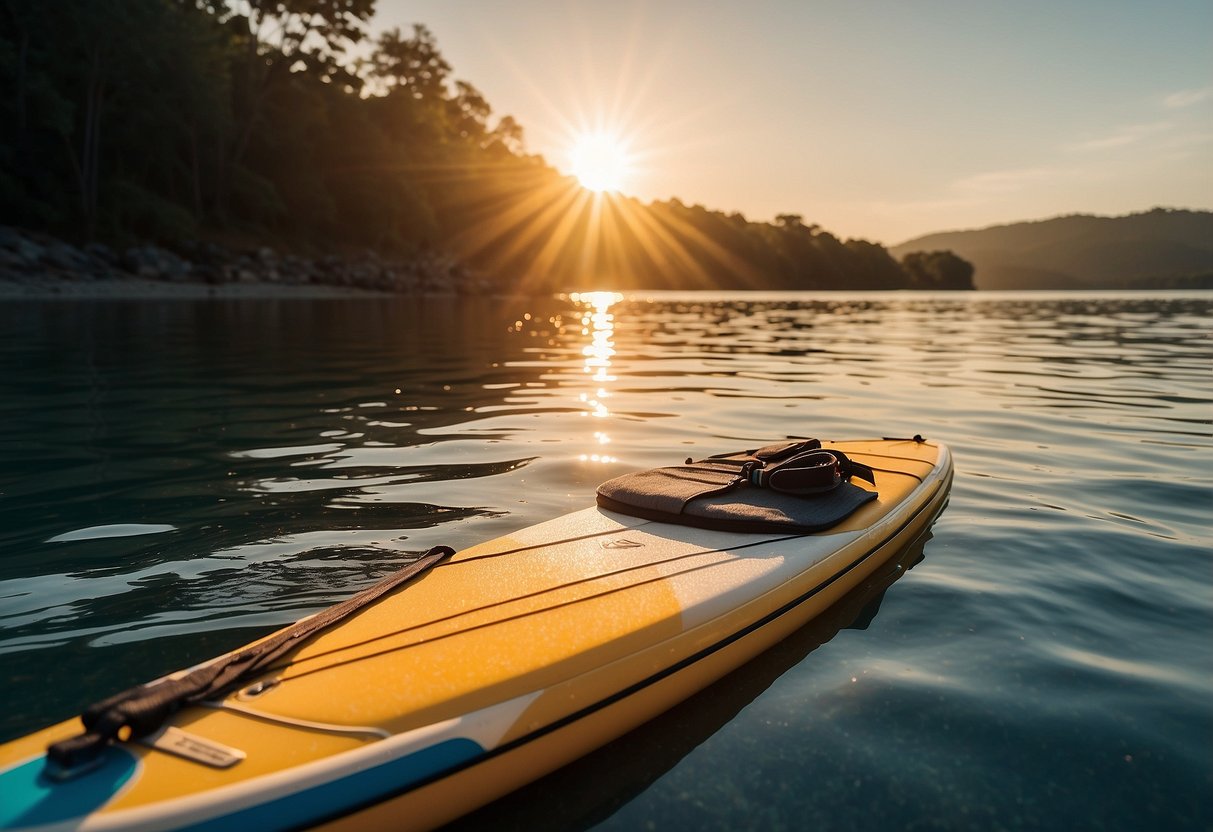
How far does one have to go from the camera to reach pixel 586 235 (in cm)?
9150

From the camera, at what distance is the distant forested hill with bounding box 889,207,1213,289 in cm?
14000

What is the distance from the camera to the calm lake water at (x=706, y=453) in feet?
8.29

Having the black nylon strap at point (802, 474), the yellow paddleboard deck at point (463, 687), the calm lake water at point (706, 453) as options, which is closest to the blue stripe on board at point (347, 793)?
the yellow paddleboard deck at point (463, 687)

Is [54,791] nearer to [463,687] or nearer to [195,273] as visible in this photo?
[463,687]

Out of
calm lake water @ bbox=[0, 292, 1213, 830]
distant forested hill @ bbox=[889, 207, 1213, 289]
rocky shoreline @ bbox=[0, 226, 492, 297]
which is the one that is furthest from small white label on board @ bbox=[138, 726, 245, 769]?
distant forested hill @ bbox=[889, 207, 1213, 289]

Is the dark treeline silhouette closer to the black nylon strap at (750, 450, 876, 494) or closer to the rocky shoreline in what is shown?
the rocky shoreline

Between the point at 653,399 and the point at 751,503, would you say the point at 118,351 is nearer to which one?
the point at 653,399

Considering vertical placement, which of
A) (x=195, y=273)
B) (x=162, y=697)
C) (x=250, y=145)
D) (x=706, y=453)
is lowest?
(x=706, y=453)

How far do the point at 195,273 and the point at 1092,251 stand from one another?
171m

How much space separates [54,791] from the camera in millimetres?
1821

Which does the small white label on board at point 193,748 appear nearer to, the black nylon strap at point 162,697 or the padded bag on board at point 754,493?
the black nylon strap at point 162,697

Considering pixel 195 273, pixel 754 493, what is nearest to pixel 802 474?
pixel 754 493

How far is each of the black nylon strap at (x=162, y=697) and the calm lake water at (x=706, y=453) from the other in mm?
786

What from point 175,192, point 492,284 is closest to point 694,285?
point 492,284
